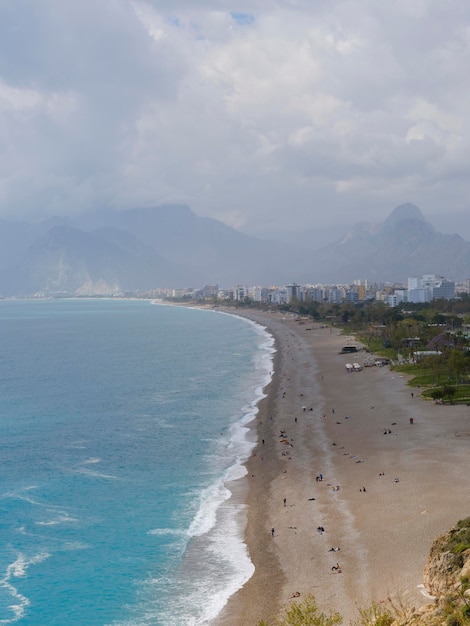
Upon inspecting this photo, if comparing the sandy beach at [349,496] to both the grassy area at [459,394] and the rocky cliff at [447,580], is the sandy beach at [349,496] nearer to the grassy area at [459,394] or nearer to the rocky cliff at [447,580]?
the rocky cliff at [447,580]

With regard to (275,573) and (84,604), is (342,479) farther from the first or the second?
(84,604)

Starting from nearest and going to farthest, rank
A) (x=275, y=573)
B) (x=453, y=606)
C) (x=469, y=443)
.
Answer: (x=453, y=606), (x=275, y=573), (x=469, y=443)

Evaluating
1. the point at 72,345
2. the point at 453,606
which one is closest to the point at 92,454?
the point at 453,606

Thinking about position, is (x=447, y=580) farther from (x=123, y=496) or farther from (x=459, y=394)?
(x=459, y=394)

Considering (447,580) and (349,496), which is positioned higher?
(447,580)

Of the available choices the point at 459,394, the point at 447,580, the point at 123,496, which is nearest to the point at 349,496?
the point at 123,496

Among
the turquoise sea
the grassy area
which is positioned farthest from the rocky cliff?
the grassy area

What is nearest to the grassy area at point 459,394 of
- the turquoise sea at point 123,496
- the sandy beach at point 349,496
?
the sandy beach at point 349,496
